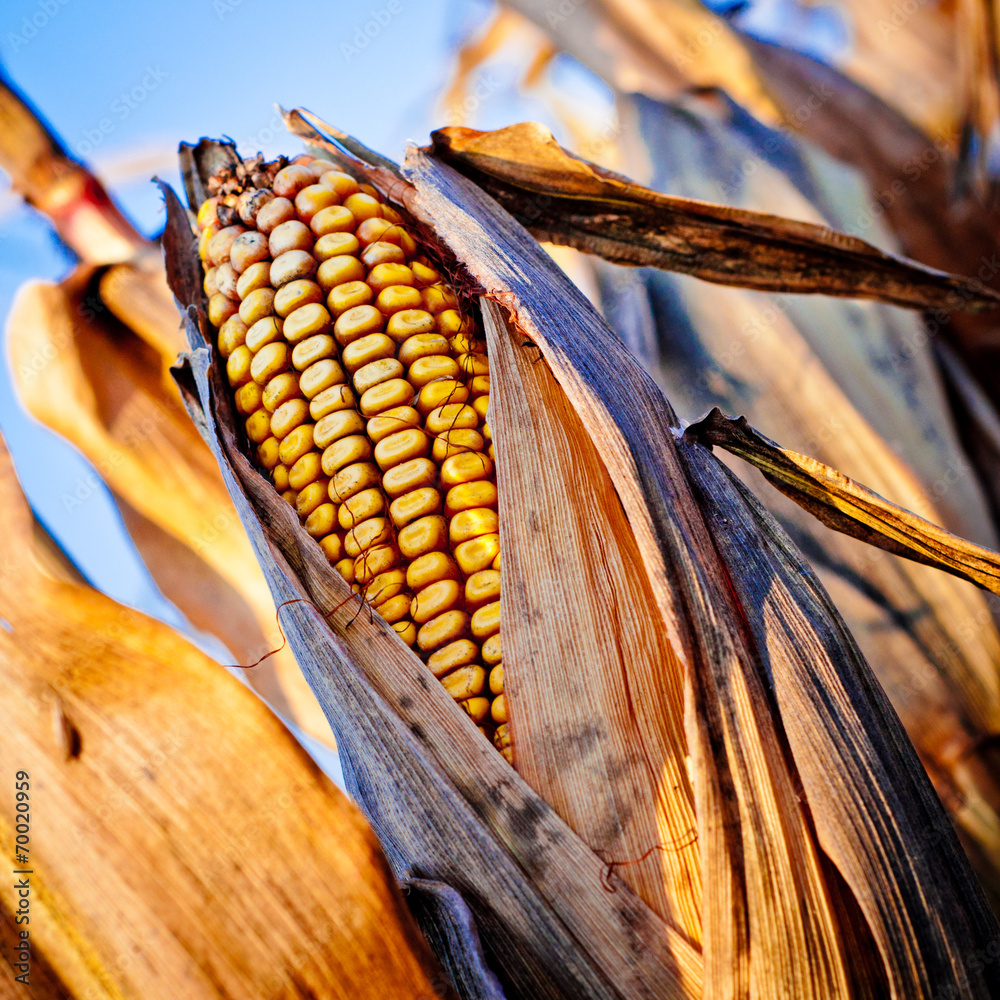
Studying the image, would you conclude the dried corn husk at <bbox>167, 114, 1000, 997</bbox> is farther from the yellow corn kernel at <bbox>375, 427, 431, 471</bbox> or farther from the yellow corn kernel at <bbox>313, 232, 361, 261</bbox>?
the yellow corn kernel at <bbox>313, 232, 361, 261</bbox>

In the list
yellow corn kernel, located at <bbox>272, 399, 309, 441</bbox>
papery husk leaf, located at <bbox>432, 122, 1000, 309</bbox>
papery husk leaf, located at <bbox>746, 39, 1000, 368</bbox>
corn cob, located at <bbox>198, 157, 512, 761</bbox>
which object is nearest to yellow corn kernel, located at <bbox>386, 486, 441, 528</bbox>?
corn cob, located at <bbox>198, 157, 512, 761</bbox>

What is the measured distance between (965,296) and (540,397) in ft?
3.42

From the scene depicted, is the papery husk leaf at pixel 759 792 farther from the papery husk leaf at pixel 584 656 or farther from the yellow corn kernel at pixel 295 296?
the yellow corn kernel at pixel 295 296

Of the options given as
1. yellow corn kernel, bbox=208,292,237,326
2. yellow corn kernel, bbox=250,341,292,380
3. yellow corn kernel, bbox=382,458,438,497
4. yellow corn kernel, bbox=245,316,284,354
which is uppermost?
yellow corn kernel, bbox=208,292,237,326

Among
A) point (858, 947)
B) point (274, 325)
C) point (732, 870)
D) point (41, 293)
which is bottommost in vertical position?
point (858, 947)

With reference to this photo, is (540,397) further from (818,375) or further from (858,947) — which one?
(818,375)

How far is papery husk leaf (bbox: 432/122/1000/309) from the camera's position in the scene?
4.09ft

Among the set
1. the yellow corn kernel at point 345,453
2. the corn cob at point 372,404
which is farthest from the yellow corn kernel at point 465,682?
the yellow corn kernel at point 345,453

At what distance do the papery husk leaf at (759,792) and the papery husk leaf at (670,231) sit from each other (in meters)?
0.47

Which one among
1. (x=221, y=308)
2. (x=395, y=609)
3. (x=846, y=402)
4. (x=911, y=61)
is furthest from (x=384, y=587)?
(x=911, y=61)

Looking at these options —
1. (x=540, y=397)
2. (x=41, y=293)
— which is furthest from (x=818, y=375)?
(x=41, y=293)

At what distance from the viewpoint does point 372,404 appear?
3.37ft

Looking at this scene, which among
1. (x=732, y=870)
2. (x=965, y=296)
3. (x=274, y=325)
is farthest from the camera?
(x=965, y=296)

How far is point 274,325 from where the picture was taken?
1073 millimetres
